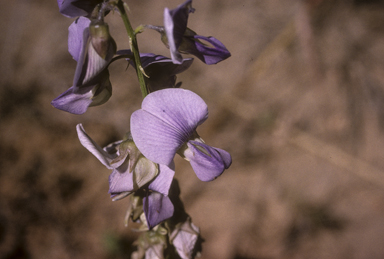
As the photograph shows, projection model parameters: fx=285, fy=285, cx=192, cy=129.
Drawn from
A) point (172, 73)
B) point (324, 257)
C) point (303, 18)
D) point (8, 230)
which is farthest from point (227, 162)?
point (303, 18)

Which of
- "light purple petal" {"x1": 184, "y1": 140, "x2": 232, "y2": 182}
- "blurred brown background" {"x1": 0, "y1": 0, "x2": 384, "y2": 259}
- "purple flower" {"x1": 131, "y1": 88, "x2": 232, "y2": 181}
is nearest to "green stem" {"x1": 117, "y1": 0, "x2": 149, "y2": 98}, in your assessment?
"purple flower" {"x1": 131, "y1": 88, "x2": 232, "y2": 181}

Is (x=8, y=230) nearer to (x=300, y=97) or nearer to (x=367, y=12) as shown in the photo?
(x=300, y=97)

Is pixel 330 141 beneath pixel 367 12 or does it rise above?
beneath

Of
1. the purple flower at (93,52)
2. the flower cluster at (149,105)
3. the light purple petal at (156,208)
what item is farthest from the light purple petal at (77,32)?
the light purple petal at (156,208)

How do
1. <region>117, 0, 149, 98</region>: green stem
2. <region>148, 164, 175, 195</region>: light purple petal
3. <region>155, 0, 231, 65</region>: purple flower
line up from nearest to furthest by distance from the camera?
<region>155, 0, 231, 65</region>: purple flower, <region>117, 0, 149, 98</region>: green stem, <region>148, 164, 175, 195</region>: light purple petal

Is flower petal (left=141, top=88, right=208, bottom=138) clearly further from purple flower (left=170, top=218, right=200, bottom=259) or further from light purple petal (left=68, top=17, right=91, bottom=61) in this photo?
purple flower (left=170, top=218, right=200, bottom=259)

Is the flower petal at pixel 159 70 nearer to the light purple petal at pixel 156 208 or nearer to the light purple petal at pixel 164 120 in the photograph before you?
the light purple petal at pixel 164 120
